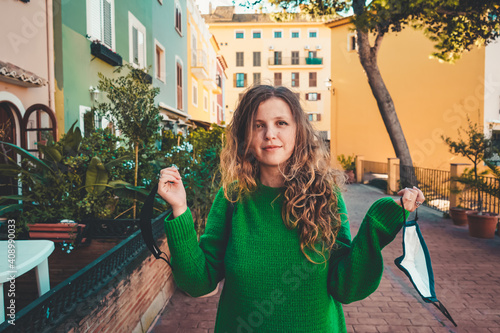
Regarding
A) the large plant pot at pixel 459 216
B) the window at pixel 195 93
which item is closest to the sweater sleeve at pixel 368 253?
the large plant pot at pixel 459 216

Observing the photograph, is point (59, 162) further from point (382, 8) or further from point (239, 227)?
point (382, 8)

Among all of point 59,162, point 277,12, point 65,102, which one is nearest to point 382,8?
point 277,12

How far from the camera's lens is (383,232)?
137 centimetres

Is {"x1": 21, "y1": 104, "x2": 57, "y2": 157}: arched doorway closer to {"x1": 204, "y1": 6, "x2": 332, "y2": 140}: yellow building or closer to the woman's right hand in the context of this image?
the woman's right hand

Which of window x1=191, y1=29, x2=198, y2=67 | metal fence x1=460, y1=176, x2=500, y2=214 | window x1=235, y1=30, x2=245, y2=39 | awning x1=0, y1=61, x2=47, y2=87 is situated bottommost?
metal fence x1=460, y1=176, x2=500, y2=214

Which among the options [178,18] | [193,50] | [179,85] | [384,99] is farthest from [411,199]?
[193,50]

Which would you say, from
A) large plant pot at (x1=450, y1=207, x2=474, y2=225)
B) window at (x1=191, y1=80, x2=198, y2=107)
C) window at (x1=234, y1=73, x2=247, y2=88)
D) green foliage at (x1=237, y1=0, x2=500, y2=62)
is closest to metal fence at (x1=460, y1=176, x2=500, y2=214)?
large plant pot at (x1=450, y1=207, x2=474, y2=225)

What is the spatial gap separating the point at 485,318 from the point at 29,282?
4625 mm

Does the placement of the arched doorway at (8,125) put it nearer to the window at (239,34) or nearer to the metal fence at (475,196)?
the metal fence at (475,196)

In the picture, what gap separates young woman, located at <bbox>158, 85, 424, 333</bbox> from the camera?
1.42 metres

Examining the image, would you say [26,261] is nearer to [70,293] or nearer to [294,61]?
[70,293]

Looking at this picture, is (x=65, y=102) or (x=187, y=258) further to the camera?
(x=65, y=102)

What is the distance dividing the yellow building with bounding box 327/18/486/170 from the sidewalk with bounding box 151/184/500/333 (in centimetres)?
1383

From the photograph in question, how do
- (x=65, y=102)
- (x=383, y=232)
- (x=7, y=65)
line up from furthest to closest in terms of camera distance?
(x=65, y=102) < (x=7, y=65) < (x=383, y=232)
